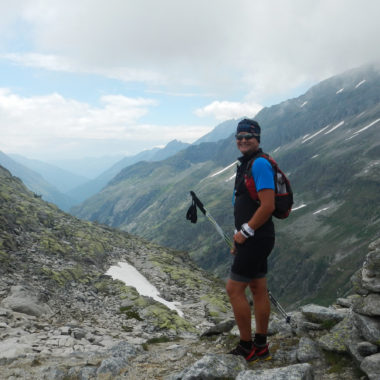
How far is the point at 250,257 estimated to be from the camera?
24.3ft

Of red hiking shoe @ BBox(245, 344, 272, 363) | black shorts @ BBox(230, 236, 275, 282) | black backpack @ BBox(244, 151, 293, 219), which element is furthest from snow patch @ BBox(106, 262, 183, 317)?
black backpack @ BBox(244, 151, 293, 219)

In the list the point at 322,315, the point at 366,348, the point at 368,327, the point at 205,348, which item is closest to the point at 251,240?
the point at 368,327

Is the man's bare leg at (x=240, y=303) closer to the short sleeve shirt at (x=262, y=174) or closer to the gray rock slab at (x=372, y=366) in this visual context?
the short sleeve shirt at (x=262, y=174)

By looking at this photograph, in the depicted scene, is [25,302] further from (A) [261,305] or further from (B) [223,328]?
(A) [261,305]

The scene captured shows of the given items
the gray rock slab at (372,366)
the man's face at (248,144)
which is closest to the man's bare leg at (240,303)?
the gray rock slab at (372,366)

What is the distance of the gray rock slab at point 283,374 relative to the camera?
6.28 m

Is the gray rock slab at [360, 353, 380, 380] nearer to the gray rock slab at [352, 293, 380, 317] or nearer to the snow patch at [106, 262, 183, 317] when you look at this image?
the gray rock slab at [352, 293, 380, 317]

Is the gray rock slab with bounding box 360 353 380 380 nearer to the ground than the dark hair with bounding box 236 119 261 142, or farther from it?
nearer to the ground

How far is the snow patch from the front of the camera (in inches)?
993

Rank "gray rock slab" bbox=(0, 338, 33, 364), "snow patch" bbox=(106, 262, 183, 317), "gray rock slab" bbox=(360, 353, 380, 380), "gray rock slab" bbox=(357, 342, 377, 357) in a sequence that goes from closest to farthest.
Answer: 1. "gray rock slab" bbox=(360, 353, 380, 380)
2. "gray rock slab" bbox=(357, 342, 377, 357)
3. "gray rock slab" bbox=(0, 338, 33, 364)
4. "snow patch" bbox=(106, 262, 183, 317)

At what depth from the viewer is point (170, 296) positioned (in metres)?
25.9

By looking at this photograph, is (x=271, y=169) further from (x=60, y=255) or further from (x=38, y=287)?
(x=60, y=255)

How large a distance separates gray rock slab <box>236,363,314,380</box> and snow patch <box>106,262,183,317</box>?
17.6m

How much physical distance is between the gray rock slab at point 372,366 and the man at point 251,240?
2167mm
